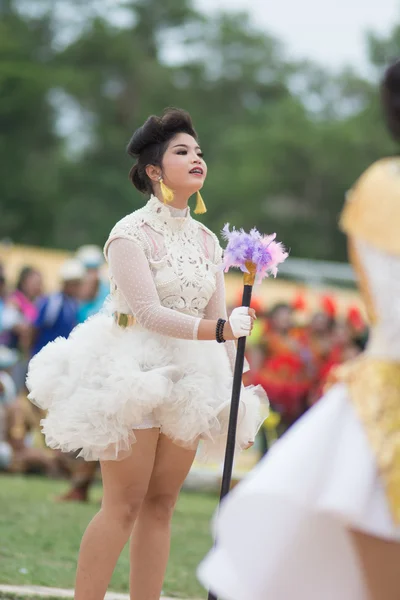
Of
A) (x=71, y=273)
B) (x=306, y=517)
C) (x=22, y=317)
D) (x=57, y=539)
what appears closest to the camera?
(x=306, y=517)

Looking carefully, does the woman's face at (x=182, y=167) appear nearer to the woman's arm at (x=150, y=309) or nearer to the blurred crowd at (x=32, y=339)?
the woman's arm at (x=150, y=309)

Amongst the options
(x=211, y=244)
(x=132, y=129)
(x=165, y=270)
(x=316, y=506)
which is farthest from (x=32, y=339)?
(x=132, y=129)

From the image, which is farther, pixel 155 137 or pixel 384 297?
pixel 155 137

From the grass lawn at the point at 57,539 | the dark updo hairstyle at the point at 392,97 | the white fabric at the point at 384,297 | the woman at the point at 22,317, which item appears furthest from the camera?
the woman at the point at 22,317

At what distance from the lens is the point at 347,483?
3275mm

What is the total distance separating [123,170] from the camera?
46656 mm

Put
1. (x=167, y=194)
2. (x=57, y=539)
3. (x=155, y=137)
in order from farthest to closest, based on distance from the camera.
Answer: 1. (x=57, y=539)
2. (x=155, y=137)
3. (x=167, y=194)

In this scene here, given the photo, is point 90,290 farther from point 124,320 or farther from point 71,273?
point 124,320

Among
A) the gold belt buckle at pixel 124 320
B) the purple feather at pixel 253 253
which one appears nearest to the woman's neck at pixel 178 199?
the purple feather at pixel 253 253

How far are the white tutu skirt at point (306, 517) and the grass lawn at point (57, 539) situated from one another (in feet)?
9.24

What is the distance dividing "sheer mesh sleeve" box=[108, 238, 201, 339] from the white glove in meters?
0.15

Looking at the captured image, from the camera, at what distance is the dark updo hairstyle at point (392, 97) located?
3.59 m

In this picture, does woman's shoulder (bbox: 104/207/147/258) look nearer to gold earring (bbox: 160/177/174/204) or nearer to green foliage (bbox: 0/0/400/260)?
gold earring (bbox: 160/177/174/204)

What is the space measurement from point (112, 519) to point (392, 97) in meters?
2.11
